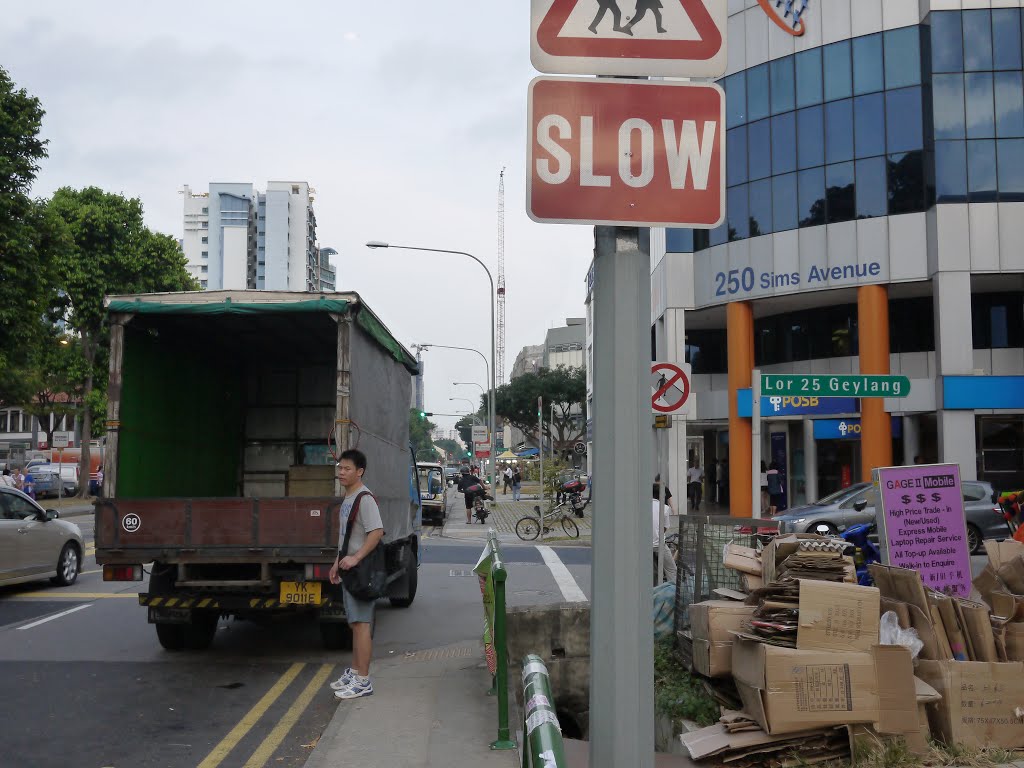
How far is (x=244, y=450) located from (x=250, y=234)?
133704 mm

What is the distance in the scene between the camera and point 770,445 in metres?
32.7

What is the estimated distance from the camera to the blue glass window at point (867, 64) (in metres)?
26.3

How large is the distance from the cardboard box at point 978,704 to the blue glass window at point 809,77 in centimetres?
2511

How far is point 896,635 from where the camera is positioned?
5582mm

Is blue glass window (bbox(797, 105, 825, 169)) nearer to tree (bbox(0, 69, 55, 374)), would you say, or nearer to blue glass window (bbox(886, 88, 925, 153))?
blue glass window (bbox(886, 88, 925, 153))

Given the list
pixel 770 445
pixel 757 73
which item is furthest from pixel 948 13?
pixel 770 445

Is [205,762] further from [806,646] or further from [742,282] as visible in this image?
[742,282]

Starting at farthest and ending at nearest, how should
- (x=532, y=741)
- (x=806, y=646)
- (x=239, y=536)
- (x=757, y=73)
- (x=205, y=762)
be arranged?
1. (x=757, y=73)
2. (x=239, y=536)
3. (x=205, y=762)
4. (x=806, y=646)
5. (x=532, y=741)

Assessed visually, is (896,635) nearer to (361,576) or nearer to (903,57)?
(361,576)

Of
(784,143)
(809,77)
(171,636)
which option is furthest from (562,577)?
(809,77)

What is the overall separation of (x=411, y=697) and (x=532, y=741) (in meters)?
5.14

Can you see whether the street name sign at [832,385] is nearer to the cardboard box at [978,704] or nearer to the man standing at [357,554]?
the man standing at [357,554]

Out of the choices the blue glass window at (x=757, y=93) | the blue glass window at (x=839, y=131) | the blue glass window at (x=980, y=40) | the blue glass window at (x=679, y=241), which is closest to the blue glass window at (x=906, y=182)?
the blue glass window at (x=839, y=131)

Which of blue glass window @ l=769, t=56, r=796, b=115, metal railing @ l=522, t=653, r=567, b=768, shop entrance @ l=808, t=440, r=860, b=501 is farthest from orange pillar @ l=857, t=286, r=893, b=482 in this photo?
metal railing @ l=522, t=653, r=567, b=768
